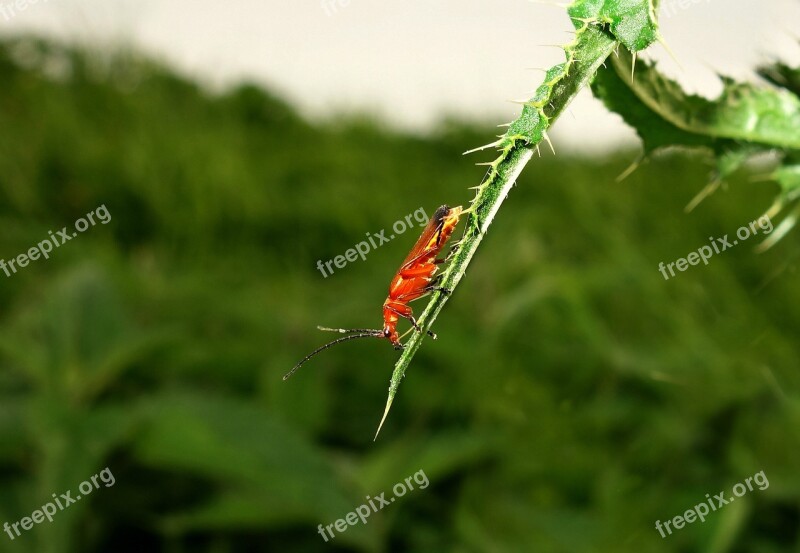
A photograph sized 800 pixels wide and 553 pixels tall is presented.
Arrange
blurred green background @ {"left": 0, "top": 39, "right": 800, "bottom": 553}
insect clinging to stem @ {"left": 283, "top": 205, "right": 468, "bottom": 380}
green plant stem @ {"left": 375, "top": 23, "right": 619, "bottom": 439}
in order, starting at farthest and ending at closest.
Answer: blurred green background @ {"left": 0, "top": 39, "right": 800, "bottom": 553} → insect clinging to stem @ {"left": 283, "top": 205, "right": 468, "bottom": 380} → green plant stem @ {"left": 375, "top": 23, "right": 619, "bottom": 439}

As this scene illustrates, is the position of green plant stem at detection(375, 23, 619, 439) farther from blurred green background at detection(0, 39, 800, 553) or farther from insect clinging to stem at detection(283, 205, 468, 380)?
blurred green background at detection(0, 39, 800, 553)

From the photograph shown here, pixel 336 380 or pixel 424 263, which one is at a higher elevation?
pixel 336 380

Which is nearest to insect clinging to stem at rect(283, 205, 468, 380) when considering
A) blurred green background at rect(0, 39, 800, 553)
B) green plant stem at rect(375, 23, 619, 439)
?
green plant stem at rect(375, 23, 619, 439)

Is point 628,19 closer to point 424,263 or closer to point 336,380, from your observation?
point 424,263

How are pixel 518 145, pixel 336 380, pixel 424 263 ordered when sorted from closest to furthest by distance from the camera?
pixel 518 145, pixel 424 263, pixel 336 380

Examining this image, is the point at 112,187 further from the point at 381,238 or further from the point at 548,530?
the point at 548,530

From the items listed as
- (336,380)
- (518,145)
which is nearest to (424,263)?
(518,145)

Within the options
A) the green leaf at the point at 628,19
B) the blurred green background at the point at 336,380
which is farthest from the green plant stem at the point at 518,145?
the blurred green background at the point at 336,380

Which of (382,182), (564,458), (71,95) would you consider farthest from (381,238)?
(71,95)
